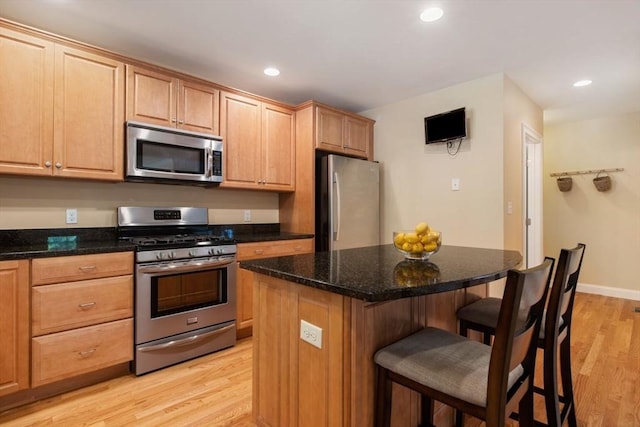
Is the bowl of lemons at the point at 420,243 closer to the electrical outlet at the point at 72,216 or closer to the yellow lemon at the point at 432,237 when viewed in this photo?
the yellow lemon at the point at 432,237

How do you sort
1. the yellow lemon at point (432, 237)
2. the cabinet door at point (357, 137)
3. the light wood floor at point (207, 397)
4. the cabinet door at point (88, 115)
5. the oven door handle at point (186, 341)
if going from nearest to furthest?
the yellow lemon at point (432, 237) < the light wood floor at point (207, 397) < the cabinet door at point (88, 115) < the oven door handle at point (186, 341) < the cabinet door at point (357, 137)

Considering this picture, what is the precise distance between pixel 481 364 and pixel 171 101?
2.75 m

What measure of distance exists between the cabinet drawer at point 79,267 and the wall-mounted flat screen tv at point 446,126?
9.55ft

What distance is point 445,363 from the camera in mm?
1089

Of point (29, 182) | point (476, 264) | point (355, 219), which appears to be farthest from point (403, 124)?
point (29, 182)

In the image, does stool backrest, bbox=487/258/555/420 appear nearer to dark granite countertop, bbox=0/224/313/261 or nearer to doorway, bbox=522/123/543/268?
dark granite countertop, bbox=0/224/313/261

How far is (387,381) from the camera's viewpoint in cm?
117

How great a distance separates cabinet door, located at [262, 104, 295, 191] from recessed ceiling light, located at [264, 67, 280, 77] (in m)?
0.35

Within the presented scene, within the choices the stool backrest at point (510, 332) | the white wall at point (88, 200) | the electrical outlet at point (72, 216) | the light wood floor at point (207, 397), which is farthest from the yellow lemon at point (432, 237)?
the electrical outlet at point (72, 216)

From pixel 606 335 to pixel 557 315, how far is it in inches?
96.5

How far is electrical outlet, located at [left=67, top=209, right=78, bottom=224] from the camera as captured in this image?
245 centimetres

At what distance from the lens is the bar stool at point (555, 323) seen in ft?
4.11

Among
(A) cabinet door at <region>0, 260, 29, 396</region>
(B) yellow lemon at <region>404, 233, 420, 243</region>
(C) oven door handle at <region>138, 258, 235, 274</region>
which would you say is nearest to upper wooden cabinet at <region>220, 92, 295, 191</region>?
(C) oven door handle at <region>138, 258, 235, 274</region>

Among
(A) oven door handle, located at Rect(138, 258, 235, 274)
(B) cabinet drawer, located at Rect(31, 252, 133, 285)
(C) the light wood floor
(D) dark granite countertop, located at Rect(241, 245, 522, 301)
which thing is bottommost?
(C) the light wood floor
